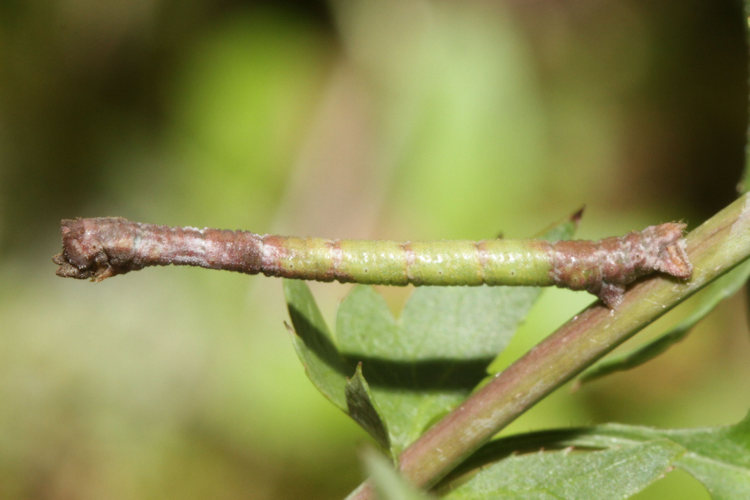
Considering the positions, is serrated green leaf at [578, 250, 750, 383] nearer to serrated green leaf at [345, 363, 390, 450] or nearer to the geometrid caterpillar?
the geometrid caterpillar

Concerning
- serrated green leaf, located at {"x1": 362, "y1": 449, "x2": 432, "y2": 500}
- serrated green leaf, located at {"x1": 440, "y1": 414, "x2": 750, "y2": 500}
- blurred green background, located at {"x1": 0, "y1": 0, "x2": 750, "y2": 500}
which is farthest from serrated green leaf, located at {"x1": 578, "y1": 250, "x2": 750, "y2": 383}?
blurred green background, located at {"x1": 0, "y1": 0, "x2": 750, "y2": 500}

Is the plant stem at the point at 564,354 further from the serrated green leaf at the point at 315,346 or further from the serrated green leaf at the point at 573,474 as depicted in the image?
the serrated green leaf at the point at 315,346

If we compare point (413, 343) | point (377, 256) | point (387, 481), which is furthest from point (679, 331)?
point (387, 481)

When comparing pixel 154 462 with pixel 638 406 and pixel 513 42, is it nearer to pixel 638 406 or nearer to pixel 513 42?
pixel 638 406

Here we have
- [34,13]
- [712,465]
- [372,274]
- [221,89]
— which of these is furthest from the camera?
[221,89]

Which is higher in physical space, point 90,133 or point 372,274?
point 90,133

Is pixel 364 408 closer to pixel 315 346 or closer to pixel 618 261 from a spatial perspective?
pixel 315 346

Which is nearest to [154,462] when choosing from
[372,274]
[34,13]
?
[372,274]

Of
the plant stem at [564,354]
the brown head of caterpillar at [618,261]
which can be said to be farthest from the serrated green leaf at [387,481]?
the brown head of caterpillar at [618,261]
